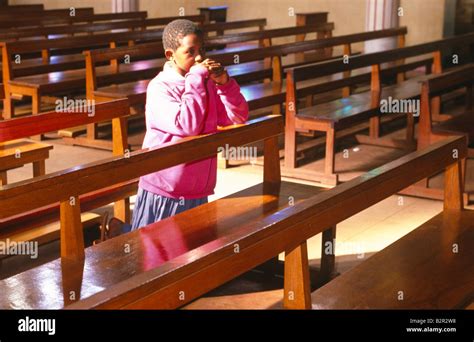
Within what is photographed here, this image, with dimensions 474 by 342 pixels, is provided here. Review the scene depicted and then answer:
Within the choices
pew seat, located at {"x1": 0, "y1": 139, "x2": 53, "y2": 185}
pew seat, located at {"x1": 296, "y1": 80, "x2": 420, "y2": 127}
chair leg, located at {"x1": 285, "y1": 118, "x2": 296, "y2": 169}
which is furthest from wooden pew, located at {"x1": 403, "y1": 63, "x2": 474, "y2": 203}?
pew seat, located at {"x1": 0, "y1": 139, "x2": 53, "y2": 185}

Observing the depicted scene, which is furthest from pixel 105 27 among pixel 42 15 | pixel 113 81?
pixel 113 81

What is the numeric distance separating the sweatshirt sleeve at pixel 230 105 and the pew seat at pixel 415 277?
1134 millimetres

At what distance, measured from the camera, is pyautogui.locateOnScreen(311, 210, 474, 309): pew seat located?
347cm

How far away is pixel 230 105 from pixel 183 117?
47cm

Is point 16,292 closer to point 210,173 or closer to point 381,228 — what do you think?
point 210,173

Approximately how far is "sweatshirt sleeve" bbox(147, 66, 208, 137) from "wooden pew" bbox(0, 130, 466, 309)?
11cm

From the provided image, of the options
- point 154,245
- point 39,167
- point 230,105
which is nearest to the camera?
point 154,245

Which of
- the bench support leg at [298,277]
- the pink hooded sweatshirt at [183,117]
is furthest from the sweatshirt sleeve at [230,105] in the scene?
the bench support leg at [298,277]

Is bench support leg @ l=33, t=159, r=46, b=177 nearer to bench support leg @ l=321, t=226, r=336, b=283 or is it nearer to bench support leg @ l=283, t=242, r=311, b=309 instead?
bench support leg @ l=321, t=226, r=336, b=283

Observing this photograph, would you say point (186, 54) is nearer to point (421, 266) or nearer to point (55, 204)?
point (55, 204)

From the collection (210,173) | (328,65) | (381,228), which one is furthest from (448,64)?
(210,173)

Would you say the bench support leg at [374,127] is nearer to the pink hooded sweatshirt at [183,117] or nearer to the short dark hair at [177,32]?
the pink hooded sweatshirt at [183,117]

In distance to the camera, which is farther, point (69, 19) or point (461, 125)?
point (69, 19)

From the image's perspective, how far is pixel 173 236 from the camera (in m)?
3.97
